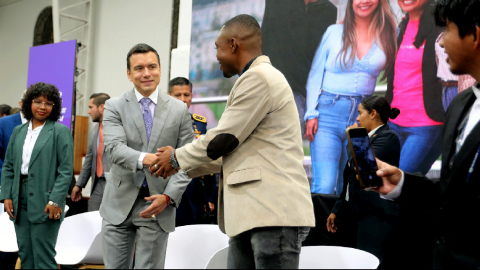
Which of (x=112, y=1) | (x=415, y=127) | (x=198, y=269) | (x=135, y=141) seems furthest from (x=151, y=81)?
(x=112, y=1)

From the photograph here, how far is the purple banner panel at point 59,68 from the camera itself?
23.7 feet

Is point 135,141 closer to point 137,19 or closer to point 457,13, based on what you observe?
point 457,13

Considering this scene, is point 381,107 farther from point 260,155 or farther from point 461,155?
point 461,155

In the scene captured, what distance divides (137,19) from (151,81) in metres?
6.42

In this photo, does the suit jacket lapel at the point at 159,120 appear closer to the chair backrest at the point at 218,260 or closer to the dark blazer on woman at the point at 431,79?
the chair backrest at the point at 218,260

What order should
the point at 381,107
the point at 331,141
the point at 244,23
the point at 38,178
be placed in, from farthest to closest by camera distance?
the point at 331,141
the point at 381,107
the point at 38,178
the point at 244,23

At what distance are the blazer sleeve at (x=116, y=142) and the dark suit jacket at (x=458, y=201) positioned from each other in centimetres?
145

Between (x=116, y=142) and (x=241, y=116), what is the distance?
88 cm

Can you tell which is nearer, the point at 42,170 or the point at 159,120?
the point at 159,120

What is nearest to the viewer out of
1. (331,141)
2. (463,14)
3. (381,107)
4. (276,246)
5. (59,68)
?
(463,14)

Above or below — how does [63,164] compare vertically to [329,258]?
above

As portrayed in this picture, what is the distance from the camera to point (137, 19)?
27.6 ft

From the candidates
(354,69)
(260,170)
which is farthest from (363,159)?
(354,69)

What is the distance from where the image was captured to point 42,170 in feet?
10.2
